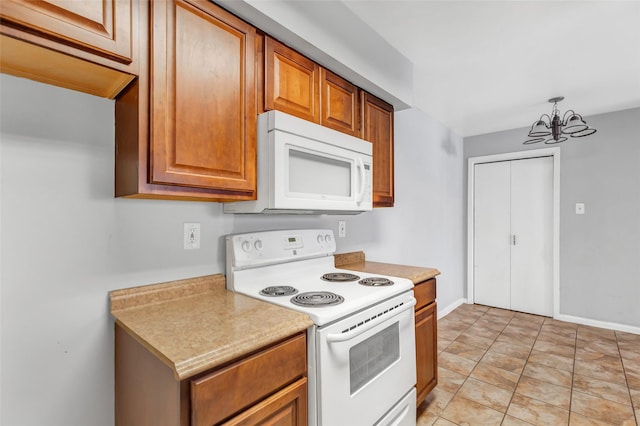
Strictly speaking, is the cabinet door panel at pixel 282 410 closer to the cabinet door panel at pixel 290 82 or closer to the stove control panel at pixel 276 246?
the stove control panel at pixel 276 246

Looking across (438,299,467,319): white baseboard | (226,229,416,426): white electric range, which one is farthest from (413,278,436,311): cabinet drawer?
(438,299,467,319): white baseboard

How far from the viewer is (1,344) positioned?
1.06m

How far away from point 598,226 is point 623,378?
174 centimetres

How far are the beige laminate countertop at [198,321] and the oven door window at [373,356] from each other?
0.36m

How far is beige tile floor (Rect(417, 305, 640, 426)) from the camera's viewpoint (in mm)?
2018

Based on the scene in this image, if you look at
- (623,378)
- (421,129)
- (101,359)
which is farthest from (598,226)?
(101,359)

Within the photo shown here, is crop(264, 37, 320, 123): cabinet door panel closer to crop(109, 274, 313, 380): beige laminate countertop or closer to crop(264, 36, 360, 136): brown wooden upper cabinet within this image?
crop(264, 36, 360, 136): brown wooden upper cabinet

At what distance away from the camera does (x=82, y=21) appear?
0.94 m

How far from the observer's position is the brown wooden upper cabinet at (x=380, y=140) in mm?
2088

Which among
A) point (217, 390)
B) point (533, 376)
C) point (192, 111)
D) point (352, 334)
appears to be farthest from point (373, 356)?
point (533, 376)

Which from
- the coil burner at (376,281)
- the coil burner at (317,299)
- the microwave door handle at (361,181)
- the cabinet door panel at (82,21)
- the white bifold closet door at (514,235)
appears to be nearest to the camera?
the cabinet door panel at (82,21)

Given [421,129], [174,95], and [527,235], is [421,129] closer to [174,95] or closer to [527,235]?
[527,235]

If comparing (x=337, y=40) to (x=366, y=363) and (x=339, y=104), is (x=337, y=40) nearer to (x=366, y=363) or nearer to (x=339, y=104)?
(x=339, y=104)

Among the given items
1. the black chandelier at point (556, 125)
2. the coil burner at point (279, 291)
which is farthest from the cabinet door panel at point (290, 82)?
the black chandelier at point (556, 125)
